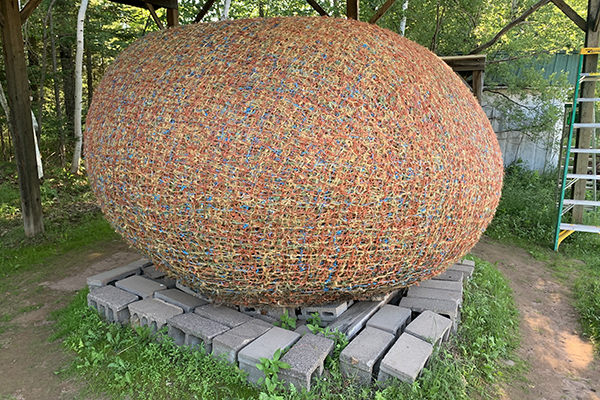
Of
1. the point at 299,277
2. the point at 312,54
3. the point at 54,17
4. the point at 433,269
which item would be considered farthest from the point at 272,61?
the point at 54,17

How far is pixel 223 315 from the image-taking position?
266 cm

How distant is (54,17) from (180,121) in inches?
348

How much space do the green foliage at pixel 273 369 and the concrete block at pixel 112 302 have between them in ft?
4.19

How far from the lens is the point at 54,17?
8.68 meters

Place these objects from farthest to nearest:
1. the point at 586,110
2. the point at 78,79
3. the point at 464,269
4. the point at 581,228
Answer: the point at 78,79, the point at 586,110, the point at 581,228, the point at 464,269

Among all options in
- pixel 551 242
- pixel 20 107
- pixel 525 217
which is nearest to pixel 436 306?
pixel 551 242

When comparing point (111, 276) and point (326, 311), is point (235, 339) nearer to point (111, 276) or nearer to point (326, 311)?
point (326, 311)

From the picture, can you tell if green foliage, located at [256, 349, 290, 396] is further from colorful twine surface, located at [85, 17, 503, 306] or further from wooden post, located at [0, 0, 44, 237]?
wooden post, located at [0, 0, 44, 237]

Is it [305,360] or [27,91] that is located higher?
[27,91]

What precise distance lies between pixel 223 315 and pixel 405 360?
1229mm

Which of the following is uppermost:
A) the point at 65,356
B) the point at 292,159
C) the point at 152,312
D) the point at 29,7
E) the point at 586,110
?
the point at 29,7

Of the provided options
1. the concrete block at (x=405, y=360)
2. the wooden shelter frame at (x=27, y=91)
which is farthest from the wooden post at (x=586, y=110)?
the concrete block at (x=405, y=360)

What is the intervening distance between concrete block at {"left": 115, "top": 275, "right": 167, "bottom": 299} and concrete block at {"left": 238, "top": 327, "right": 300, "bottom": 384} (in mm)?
1063

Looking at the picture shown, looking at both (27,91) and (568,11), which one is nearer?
(27,91)
